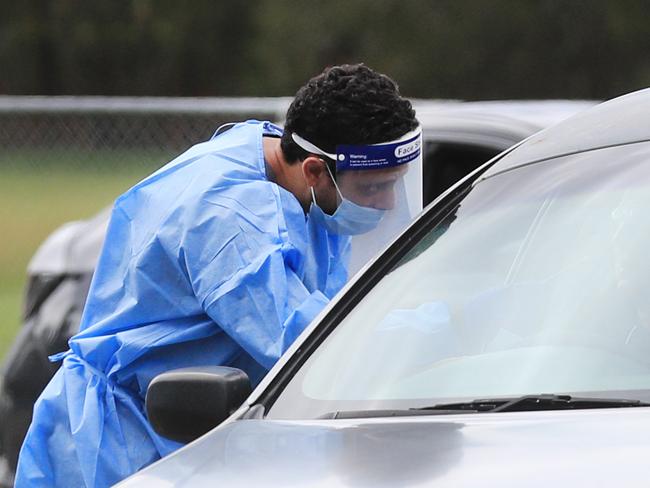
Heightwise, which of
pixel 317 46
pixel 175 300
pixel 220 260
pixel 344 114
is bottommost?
pixel 317 46

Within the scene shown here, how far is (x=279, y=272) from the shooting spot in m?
3.51

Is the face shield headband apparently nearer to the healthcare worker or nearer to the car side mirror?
the healthcare worker

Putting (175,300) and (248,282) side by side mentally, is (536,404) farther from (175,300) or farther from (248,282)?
(175,300)

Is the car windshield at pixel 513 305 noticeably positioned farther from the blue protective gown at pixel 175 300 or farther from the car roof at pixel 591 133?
the blue protective gown at pixel 175 300

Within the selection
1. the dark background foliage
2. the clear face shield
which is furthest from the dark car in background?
the dark background foliage

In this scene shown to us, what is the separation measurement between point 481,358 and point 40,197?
7710mm

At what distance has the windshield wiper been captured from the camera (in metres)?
2.78

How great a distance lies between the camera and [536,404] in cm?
283

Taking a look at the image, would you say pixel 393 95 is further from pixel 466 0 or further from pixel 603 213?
pixel 466 0

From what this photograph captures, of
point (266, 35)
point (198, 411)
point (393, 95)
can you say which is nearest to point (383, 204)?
point (393, 95)

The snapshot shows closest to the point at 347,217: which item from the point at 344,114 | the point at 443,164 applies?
the point at 344,114

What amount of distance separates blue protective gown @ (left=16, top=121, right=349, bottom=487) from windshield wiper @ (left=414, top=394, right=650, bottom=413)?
64 centimetres

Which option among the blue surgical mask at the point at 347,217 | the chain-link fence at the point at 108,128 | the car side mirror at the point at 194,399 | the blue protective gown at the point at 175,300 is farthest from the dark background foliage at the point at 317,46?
the car side mirror at the point at 194,399

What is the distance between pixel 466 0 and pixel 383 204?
1245 inches
